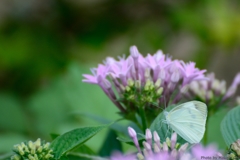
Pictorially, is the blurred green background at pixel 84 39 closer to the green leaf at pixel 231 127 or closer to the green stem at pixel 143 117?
the green stem at pixel 143 117

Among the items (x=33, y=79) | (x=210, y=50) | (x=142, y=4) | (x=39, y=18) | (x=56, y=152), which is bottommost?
(x=56, y=152)

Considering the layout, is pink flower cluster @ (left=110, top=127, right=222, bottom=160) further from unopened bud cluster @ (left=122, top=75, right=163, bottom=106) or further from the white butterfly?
unopened bud cluster @ (left=122, top=75, right=163, bottom=106)

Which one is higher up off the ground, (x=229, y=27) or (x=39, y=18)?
(x=39, y=18)

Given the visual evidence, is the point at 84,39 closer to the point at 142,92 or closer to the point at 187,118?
→ the point at 142,92

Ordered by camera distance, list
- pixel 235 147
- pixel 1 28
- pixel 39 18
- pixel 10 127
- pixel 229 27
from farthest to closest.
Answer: pixel 39 18 → pixel 1 28 → pixel 229 27 → pixel 10 127 → pixel 235 147

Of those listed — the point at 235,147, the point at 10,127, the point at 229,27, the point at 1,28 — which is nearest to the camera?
the point at 235,147

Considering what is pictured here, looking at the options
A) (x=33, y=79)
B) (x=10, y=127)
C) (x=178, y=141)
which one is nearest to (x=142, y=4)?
(x=33, y=79)

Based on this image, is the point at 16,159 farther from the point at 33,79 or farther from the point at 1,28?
the point at 1,28
